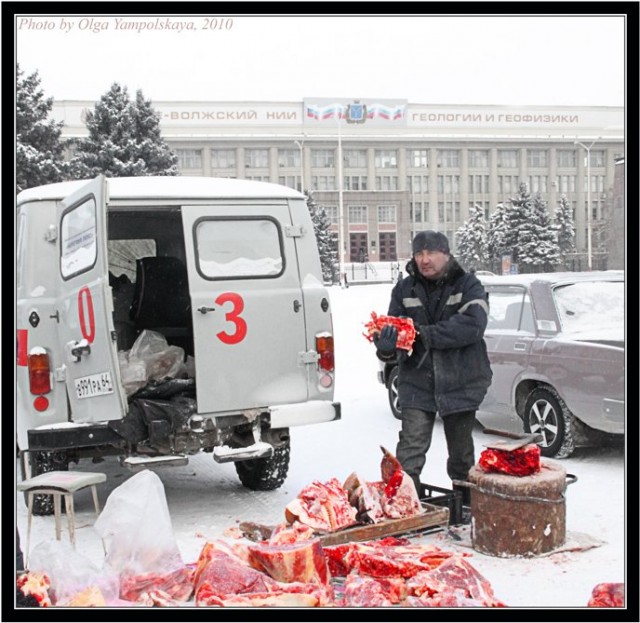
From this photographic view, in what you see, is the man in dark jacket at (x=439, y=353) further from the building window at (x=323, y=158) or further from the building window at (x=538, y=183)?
the building window at (x=538, y=183)

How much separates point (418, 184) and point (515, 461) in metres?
73.2

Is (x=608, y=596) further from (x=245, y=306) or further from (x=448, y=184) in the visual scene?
(x=448, y=184)

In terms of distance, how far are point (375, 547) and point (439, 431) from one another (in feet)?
14.6

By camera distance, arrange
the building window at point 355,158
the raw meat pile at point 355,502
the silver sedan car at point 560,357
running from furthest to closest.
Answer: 1. the building window at point 355,158
2. the silver sedan car at point 560,357
3. the raw meat pile at point 355,502

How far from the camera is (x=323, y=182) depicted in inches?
2908

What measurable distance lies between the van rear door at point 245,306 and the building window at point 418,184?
232ft

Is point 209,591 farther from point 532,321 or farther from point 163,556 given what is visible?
point 532,321

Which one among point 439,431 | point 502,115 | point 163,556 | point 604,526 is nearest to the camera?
point 163,556

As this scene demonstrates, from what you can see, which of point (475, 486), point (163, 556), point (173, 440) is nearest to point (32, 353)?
point (173, 440)

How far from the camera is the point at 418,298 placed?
585 centimetres

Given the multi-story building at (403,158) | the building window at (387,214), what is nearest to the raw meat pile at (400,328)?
the multi-story building at (403,158)

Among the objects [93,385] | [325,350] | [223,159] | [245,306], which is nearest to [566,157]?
[223,159]

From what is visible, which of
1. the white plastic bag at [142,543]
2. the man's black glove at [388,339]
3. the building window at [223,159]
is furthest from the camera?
the building window at [223,159]

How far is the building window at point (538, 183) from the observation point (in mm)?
76812
